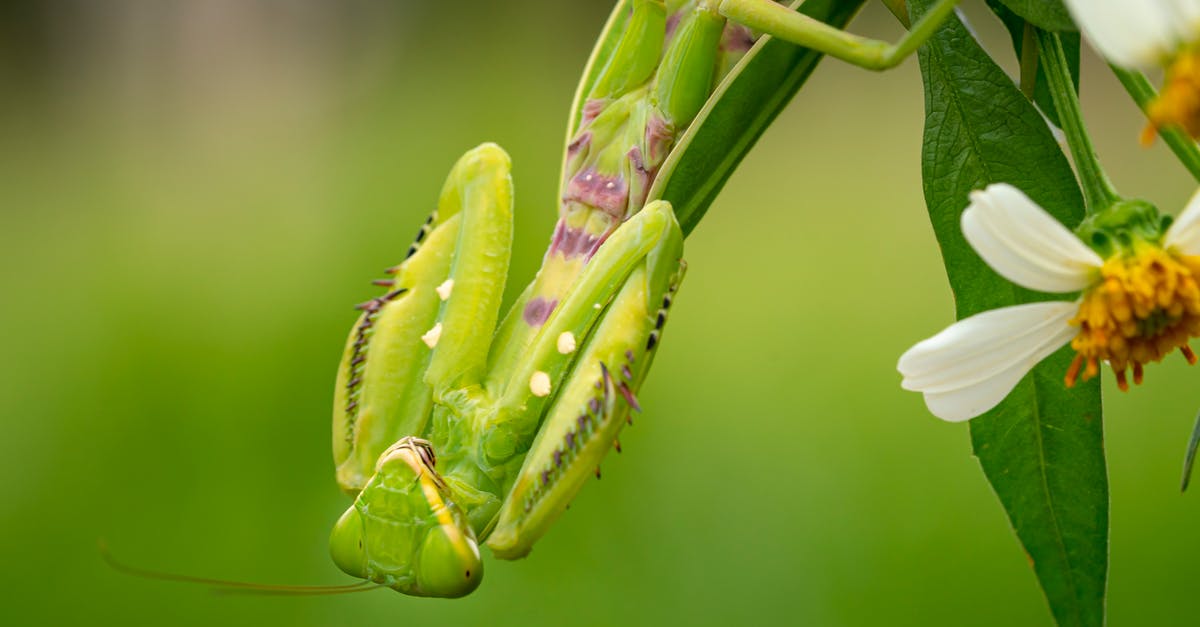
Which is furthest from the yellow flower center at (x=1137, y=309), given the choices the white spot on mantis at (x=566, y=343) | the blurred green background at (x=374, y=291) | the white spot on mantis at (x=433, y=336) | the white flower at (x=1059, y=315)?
the blurred green background at (x=374, y=291)

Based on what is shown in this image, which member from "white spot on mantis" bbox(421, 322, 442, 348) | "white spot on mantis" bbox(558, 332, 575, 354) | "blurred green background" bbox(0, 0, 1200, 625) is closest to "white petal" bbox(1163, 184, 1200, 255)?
"white spot on mantis" bbox(558, 332, 575, 354)

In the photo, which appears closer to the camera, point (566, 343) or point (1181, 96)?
point (1181, 96)

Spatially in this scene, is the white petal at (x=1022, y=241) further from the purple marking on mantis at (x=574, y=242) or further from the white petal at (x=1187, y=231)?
the purple marking on mantis at (x=574, y=242)

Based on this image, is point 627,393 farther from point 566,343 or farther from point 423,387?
point 423,387

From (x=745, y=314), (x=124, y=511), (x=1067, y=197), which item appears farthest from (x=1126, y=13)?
(x=124, y=511)

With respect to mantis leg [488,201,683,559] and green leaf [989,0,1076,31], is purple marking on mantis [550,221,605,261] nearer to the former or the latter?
mantis leg [488,201,683,559]

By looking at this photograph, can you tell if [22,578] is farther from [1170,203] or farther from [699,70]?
[1170,203]

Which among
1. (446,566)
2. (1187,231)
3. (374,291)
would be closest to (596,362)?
(446,566)
